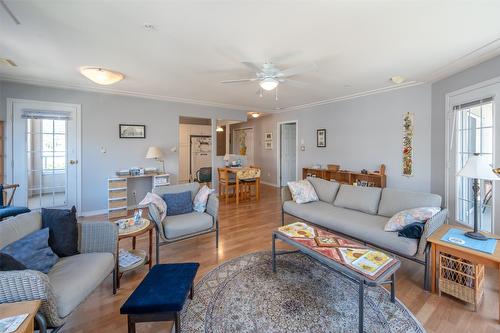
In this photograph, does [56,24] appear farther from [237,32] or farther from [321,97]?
[321,97]

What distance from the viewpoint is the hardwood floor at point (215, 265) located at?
1.71 metres

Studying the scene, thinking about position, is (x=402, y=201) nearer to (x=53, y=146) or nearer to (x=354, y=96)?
(x=354, y=96)

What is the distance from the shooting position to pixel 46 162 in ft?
13.7

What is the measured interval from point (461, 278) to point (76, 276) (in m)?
3.09

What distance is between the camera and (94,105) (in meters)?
4.47

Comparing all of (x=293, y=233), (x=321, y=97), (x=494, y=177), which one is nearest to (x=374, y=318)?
(x=293, y=233)

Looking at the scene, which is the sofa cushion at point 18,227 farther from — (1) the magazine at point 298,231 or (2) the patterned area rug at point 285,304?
(1) the magazine at point 298,231

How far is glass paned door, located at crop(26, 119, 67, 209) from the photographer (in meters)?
4.05

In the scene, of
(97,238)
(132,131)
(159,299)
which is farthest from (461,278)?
(132,131)

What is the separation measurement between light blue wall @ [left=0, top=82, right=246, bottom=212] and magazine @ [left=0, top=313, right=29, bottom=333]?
403 cm

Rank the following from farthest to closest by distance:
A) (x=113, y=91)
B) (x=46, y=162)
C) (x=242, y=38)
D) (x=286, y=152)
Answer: (x=286, y=152)
(x=113, y=91)
(x=46, y=162)
(x=242, y=38)

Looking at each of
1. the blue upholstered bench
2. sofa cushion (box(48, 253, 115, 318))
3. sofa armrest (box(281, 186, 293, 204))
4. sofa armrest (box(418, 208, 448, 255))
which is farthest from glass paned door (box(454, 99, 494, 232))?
sofa cushion (box(48, 253, 115, 318))

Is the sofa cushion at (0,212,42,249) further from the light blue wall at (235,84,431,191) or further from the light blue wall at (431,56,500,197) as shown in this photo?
the light blue wall at (235,84,431,191)

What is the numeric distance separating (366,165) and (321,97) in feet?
6.14
